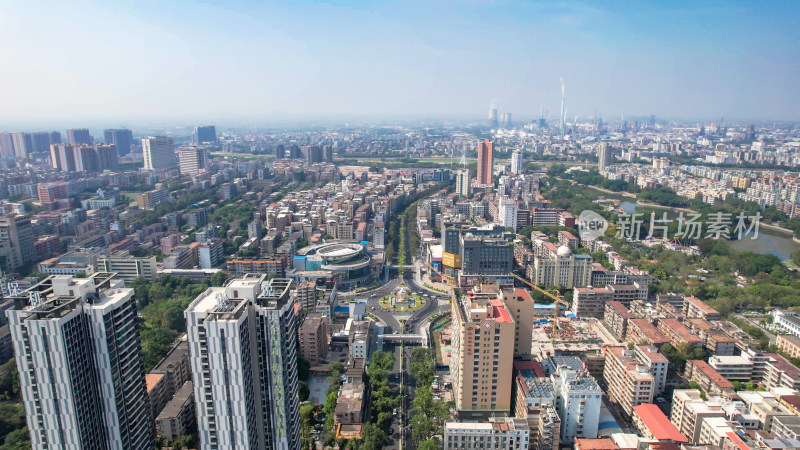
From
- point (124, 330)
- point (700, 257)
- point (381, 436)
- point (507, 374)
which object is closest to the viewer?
point (124, 330)

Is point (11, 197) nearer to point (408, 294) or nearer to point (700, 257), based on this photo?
point (408, 294)

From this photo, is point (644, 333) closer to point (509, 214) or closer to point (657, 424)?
point (657, 424)

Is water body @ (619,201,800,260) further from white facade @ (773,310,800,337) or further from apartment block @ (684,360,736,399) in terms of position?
apartment block @ (684,360,736,399)

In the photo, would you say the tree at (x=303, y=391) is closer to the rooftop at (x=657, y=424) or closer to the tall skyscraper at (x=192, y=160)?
the rooftop at (x=657, y=424)

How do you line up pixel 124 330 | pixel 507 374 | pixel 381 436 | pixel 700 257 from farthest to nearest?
pixel 700 257, pixel 507 374, pixel 381 436, pixel 124 330

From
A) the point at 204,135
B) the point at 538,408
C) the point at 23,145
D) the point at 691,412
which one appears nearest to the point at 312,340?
the point at 538,408

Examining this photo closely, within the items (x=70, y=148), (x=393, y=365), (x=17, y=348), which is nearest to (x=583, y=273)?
(x=393, y=365)
